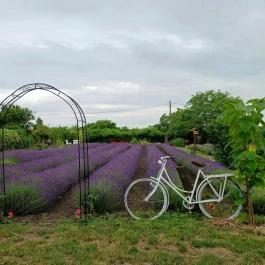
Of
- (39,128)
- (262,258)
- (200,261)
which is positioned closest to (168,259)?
(200,261)

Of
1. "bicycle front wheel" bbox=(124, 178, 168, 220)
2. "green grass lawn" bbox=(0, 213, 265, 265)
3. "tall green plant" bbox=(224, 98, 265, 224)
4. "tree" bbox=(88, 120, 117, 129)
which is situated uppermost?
"tree" bbox=(88, 120, 117, 129)

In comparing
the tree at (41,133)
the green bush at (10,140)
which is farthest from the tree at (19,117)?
the green bush at (10,140)

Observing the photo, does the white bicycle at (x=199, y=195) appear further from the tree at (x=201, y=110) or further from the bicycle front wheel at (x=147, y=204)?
the tree at (x=201, y=110)

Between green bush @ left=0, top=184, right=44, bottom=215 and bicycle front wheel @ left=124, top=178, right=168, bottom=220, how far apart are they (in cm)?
148

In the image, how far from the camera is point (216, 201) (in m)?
7.15

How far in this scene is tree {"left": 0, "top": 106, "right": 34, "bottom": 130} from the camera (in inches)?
1666

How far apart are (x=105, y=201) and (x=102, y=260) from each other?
2580mm

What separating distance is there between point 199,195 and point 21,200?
2803mm

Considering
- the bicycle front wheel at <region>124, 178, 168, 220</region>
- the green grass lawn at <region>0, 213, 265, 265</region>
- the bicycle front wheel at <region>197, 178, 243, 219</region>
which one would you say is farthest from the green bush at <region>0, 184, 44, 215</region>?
the bicycle front wheel at <region>197, 178, 243, 219</region>

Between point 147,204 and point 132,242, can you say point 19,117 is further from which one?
point 132,242

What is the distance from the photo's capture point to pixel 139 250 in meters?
5.20

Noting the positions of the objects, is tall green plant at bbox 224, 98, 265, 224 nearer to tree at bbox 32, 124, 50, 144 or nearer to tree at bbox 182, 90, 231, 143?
tree at bbox 32, 124, 50, 144

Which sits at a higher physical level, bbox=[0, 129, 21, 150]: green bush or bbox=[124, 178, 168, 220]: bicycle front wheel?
bbox=[0, 129, 21, 150]: green bush

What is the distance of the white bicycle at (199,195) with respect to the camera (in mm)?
7004
